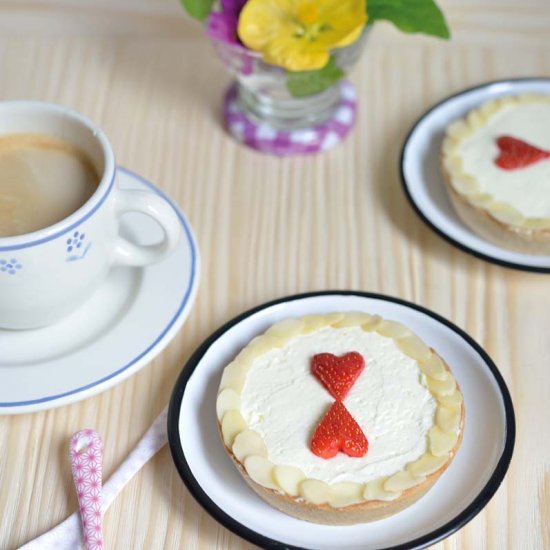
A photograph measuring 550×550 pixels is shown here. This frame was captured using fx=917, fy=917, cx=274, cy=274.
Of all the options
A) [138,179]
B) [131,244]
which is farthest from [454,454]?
[138,179]

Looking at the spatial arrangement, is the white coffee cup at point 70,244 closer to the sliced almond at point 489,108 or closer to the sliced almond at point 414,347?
the sliced almond at point 414,347

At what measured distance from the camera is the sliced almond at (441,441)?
2.68 ft

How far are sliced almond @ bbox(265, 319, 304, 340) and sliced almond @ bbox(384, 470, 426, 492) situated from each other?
192mm

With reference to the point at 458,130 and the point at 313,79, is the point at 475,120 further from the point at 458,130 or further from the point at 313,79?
the point at 313,79

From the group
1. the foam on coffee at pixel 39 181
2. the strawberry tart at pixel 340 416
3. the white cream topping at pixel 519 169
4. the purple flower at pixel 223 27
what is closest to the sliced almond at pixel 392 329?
the strawberry tart at pixel 340 416

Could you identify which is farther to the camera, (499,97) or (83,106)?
(83,106)

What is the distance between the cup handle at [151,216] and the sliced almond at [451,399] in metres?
0.32

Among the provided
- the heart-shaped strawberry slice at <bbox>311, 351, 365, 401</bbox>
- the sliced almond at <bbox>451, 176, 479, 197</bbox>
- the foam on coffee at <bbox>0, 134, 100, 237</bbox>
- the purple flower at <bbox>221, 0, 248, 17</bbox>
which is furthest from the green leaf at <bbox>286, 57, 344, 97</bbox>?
the heart-shaped strawberry slice at <bbox>311, 351, 365, 401</bbox>

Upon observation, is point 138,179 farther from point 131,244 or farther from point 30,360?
point 30,360

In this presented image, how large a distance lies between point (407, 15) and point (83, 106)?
0.49m

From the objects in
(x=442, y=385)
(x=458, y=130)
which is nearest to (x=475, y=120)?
(x=458, y=130)

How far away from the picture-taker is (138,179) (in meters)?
1.14

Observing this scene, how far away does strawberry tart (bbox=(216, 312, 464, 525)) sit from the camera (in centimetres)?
80

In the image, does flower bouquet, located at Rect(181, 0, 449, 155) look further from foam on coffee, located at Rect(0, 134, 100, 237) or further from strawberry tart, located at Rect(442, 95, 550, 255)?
foam on coffee, located at Rect(0, 134, 100, 237)
